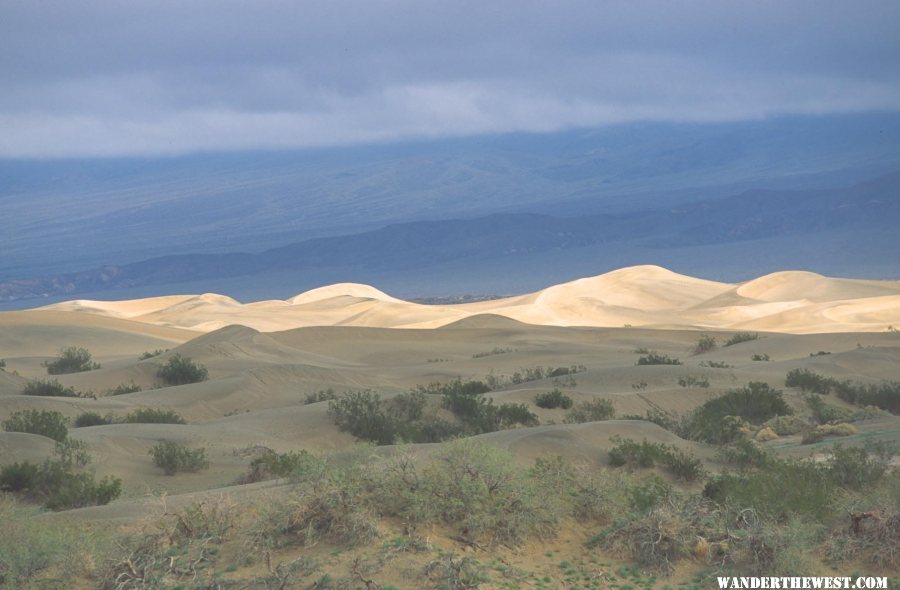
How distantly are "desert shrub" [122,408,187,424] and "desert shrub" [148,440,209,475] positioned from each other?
5030 millimetres

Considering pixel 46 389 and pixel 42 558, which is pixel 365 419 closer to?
pixel 46 389

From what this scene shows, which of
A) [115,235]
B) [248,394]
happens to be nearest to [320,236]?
[115,235]

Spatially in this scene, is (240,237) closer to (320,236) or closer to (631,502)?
(320,236)

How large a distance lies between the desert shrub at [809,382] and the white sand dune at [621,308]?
25.2 meters

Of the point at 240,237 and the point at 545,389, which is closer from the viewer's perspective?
the point at 545,389

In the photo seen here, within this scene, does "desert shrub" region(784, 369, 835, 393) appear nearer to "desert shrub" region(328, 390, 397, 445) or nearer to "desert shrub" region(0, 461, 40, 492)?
"desert shrub" region(328, 390, 397, 445)

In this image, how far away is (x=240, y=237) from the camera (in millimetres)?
188000

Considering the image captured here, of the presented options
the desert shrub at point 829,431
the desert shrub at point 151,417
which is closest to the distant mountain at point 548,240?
the desert shrub at point 829,431

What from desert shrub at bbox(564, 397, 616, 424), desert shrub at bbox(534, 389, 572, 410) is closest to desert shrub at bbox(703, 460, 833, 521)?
desert shrub at bbox(564, 397, 616, 424)

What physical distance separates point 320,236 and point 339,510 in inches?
6860

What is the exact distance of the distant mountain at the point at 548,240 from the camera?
506 feet

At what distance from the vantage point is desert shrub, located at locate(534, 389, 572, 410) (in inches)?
974

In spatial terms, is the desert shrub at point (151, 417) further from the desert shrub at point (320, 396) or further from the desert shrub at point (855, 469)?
the desert shrub at point (855, 469)

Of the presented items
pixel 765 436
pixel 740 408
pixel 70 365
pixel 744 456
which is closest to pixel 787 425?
pixel 765 436
